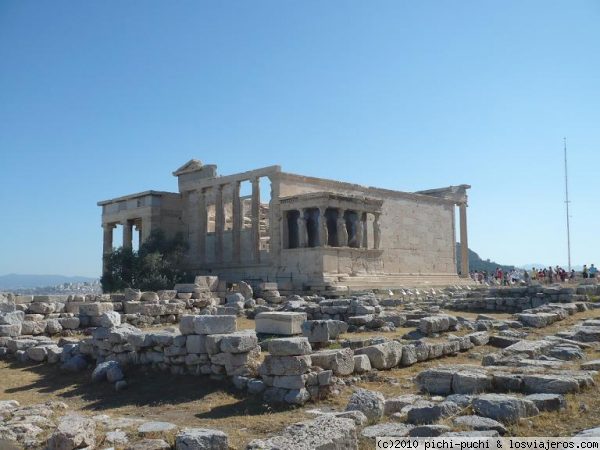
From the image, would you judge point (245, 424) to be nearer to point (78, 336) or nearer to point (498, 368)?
point (498, 368)

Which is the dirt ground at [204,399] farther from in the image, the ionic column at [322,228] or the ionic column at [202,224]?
the ionic column at [202,224]

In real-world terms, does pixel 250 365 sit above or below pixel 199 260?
below

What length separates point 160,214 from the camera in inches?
1261

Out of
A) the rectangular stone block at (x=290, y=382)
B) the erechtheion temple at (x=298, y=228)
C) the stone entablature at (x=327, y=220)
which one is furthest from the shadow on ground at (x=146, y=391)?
the stone entablature at (x=327, y=220)

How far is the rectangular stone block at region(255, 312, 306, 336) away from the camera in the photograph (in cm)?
1198

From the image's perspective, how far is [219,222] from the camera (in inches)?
1235

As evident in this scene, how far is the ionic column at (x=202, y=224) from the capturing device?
105 ft

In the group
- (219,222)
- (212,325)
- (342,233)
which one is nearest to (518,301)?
(342,233)

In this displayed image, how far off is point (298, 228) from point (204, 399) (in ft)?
63.5

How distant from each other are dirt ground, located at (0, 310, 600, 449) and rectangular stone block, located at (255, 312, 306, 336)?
256 centimetres

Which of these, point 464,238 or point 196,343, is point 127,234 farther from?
point 196,343

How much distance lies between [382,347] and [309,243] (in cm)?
1853

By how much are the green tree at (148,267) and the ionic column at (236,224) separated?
2614 millimetres

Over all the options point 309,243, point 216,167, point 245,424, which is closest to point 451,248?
point 309,243
